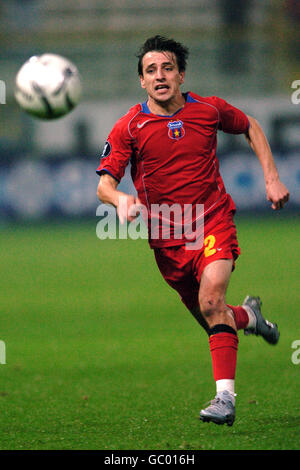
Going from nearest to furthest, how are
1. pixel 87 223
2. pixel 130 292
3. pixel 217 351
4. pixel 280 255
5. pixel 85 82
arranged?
pixel 217 351 < pixel 130 292 < pixel 280 255 < pixel 87 223 < pixel 85 82

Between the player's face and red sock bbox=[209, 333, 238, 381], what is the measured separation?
158cm

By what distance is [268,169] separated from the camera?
5523mm

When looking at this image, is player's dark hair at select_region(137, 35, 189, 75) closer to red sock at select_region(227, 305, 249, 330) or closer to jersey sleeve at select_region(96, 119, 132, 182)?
jersey sleeve at select_region(96, 119, 132, 182)

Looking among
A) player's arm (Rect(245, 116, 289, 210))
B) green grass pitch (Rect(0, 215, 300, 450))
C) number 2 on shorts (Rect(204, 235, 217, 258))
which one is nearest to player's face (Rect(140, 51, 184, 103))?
player's arm (Rect(245, 116, 289, 210))

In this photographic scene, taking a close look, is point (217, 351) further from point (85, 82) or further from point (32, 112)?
point (85, 82)

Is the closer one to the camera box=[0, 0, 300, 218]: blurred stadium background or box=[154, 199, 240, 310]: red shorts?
box=[154, 199, 240, 310]: red shorts

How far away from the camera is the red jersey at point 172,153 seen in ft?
18.1

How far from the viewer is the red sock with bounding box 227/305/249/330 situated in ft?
19.2

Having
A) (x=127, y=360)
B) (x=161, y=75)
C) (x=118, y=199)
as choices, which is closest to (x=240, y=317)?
(x=118, y=199)

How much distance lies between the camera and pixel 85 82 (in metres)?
26.0

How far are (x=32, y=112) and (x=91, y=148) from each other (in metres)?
16.2

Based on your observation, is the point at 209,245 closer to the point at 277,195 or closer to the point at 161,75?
Result: the point at 277,195

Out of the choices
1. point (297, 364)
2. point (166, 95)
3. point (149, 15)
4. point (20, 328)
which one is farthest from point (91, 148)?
point (166, 95)

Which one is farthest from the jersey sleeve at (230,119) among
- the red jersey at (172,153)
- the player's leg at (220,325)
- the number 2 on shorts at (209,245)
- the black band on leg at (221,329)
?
the black band on leg at (221,329)
